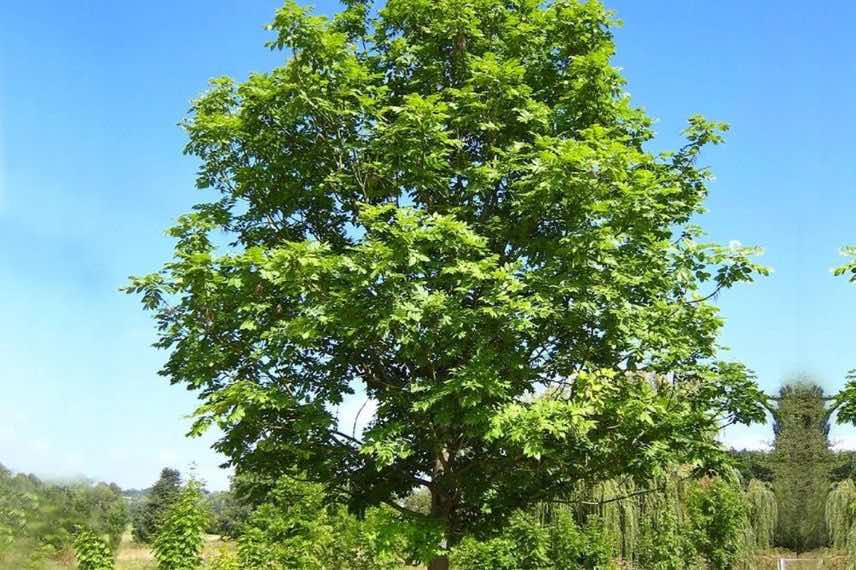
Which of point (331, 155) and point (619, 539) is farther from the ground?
point (331, 155)

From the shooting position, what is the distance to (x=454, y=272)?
7246mm

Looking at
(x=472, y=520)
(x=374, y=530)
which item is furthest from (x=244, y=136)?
(x=472, y=520)

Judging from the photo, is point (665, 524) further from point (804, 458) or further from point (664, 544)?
point (804, 458)

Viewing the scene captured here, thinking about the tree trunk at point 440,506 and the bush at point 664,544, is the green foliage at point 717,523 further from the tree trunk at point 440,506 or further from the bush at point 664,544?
the tree trunk at point 440,506

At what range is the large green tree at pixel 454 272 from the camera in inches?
283

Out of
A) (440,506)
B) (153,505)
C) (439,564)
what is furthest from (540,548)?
(153,505)

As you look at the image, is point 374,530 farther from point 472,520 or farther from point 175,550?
point 175,550

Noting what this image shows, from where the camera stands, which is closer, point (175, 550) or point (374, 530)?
point (374, 530)

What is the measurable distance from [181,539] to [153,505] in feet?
99.2

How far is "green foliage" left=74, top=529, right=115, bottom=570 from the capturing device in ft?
40.4

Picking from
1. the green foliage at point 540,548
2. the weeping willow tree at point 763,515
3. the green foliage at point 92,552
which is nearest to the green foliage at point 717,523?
the weeping willow tree at point 763,515

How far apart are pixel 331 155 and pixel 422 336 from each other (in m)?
2.82

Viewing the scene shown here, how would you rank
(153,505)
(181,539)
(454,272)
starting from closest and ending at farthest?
(454,272), (181,539), (153,505)

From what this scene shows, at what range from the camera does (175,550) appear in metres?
13.4
